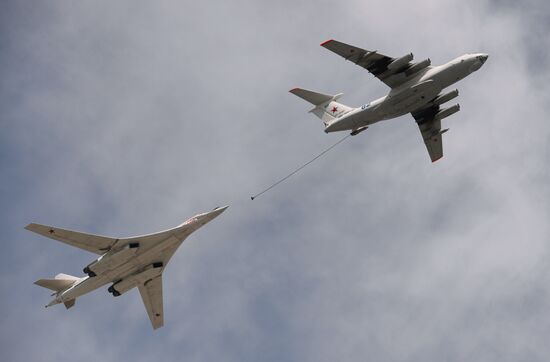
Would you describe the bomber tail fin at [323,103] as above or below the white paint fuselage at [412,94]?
above

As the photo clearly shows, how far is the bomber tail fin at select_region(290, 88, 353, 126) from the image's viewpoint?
168 ft

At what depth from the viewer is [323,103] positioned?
51.8m

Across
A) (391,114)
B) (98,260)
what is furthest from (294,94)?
(98,260)

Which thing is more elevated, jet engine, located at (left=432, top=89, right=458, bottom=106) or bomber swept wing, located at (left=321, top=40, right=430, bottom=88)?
bomber swept wing, located at (left=321, top=40, right=430, bottom=88)

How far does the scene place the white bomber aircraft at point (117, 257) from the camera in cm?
4616

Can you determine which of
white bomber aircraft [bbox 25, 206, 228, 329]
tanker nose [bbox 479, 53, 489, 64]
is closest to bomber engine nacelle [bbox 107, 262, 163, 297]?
white bomber aircraft [bbox 25, 206, 228, 329]

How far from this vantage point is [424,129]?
5344 cm

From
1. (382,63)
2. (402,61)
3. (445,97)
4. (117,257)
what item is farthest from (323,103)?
(117,257)

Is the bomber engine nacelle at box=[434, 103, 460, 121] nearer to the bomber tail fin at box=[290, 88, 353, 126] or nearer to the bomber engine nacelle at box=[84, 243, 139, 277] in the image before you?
the bomber tail fin at box=[290, 88, 353, 126]

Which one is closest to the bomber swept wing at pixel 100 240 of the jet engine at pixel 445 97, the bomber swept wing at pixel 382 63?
the bomber swept wing at pixel 382 63

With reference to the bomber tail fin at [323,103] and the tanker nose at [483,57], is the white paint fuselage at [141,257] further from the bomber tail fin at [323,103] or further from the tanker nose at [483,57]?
the tanker nose at [483,57]

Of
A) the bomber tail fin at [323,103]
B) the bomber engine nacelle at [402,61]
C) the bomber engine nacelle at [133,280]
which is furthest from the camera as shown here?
the bomber tail fin at [323,103]

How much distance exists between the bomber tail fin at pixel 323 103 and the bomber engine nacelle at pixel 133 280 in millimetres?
16230

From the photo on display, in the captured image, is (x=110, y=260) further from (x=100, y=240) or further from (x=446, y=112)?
(x=446, y=112)
